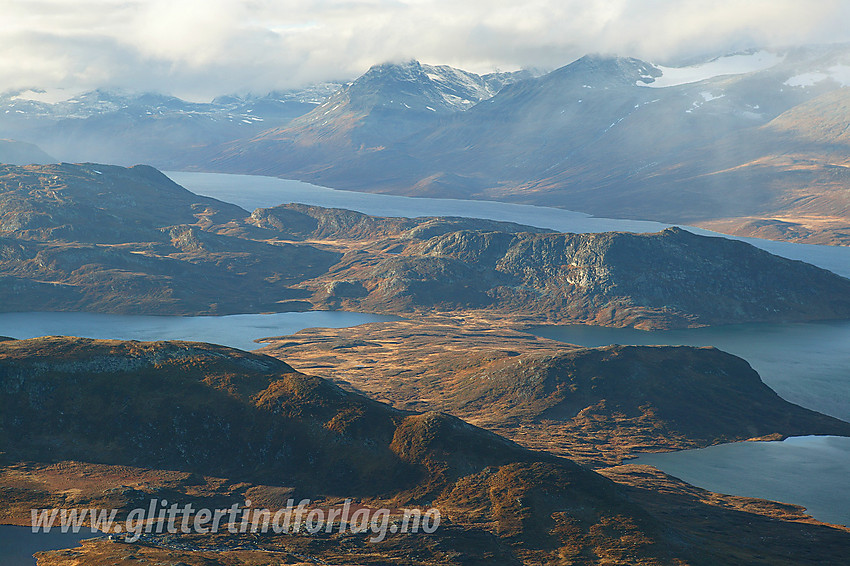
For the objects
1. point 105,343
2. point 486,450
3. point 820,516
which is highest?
point 105,343

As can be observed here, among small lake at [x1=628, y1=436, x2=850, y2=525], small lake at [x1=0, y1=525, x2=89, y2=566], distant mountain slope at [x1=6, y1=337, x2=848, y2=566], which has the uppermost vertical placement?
distant mountain slope at [x1=6, y1=337, x2=848, y2=566]

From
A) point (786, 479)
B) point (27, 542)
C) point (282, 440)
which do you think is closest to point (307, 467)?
point (282, 440)

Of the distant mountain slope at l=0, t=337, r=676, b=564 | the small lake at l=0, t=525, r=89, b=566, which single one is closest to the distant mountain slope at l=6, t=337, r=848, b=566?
the distant mountain slope at l=0, t=337, r=676, b=564

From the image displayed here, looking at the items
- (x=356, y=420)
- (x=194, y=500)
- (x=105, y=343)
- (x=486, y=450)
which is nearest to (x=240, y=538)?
(x=194, y=500)

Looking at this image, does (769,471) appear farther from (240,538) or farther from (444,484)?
(240,538)

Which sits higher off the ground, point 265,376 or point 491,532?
point 265,376

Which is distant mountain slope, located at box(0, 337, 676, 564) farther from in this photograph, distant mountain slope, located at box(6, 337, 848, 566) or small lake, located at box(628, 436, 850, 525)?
small lake, located at box(628, 436, 850, 525)

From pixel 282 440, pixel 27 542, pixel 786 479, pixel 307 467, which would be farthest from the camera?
pixel 786 479

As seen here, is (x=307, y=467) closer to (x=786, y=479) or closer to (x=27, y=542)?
(x=27, y=542)

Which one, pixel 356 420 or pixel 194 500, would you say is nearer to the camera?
pixel 194 500
